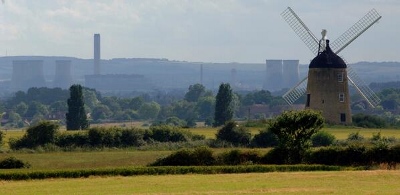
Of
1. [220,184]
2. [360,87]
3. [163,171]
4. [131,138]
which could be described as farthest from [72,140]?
[360,87]

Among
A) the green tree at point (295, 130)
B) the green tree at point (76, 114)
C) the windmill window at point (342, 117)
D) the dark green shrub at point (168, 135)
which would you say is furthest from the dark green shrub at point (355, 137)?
the green tree at point (76, 114)

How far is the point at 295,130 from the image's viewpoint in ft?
275

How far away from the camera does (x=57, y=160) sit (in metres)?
86.6

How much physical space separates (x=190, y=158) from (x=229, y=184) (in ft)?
52.7

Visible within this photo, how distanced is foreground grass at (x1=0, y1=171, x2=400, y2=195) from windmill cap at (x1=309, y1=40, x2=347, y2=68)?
184ft

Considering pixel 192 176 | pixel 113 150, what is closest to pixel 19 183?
pixel 192 176

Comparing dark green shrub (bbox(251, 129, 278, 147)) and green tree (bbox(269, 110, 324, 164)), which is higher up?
green tree (bbox(269, 110, 324, 164))

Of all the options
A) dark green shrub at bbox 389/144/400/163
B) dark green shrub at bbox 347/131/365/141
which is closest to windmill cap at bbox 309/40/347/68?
dark green shrub at bbox 347/131/365/141

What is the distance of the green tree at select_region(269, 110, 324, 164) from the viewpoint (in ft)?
267

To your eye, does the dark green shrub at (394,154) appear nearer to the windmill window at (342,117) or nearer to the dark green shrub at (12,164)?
the dark green shrub at (12,164)

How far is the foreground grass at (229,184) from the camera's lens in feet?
191

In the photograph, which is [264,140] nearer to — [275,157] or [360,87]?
[275,157]

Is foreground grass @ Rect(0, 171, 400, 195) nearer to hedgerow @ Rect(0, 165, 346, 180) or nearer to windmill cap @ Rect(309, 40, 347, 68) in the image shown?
hedgerow @ Rect(0, 165, 346, 180)

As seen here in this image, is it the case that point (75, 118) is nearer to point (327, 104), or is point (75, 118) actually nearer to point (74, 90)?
point (74, 90)
